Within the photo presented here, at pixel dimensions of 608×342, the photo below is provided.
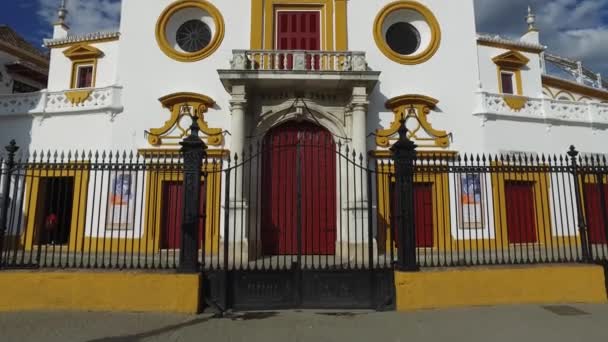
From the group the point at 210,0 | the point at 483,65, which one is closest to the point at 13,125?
the point at 210,0

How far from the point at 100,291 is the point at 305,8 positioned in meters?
10.2

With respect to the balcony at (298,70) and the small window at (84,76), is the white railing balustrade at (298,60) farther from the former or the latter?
the small window at (84,76)

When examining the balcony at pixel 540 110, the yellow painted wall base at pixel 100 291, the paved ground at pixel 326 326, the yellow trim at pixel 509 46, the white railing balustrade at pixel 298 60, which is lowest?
the paved ground at pixel 326 326

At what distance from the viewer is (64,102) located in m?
12.6

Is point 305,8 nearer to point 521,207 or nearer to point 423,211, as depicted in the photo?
point 423,211

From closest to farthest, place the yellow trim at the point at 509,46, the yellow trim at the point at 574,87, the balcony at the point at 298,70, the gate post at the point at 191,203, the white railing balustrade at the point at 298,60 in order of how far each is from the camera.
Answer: the gate post at the point at 191,203, the balcony at the point at 298,70, the white railing balustrade at the point at 298,60, the yellow trim at the point at 509,46, the yellow trim at the point at 574,87

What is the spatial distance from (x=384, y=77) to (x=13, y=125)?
1219cm

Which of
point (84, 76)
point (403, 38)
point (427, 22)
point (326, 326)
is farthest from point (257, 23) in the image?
point (326, 326)

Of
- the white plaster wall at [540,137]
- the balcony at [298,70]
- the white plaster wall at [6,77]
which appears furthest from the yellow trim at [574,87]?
the white plaster wall at [6,77]

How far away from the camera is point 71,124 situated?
12406 mm

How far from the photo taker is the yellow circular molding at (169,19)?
40.4ft

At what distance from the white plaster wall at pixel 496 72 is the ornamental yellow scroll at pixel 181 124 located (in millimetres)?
8908

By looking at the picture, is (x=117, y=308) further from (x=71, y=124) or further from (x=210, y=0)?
(x=210, y=0)

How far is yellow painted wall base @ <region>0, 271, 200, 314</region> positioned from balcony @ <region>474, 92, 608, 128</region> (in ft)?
34.2
